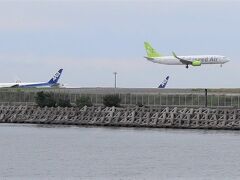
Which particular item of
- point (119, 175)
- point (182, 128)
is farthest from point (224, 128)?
point (119, 175)

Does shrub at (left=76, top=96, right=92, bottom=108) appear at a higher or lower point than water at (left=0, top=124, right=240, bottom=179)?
higher

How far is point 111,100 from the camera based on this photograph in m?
172

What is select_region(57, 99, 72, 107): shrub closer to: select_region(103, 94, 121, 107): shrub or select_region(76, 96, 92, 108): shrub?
select_region(76, 96, 92, 108): shrub

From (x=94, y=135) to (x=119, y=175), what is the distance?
52421mm

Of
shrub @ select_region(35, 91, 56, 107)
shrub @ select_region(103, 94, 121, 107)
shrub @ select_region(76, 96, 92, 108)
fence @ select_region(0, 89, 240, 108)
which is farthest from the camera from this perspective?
shrub @ select_region(35, 91, 56, 107)

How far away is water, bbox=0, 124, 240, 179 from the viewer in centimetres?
9000

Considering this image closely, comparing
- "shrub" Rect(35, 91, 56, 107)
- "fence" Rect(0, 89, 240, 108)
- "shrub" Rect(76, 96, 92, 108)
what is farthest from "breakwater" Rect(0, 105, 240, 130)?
"fence" Rect(0, 89, 240, 108)

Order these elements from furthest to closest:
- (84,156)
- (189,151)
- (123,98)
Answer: (123,98) → (189,151) → (84,156)

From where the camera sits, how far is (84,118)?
562 ft

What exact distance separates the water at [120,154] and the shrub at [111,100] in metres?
17.5

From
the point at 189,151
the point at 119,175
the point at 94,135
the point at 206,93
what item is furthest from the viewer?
the point at 206,93

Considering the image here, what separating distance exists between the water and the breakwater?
14.8ft

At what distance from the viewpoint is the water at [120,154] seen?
9000 centimetres

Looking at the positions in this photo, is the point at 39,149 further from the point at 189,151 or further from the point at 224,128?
the point at 224,128
